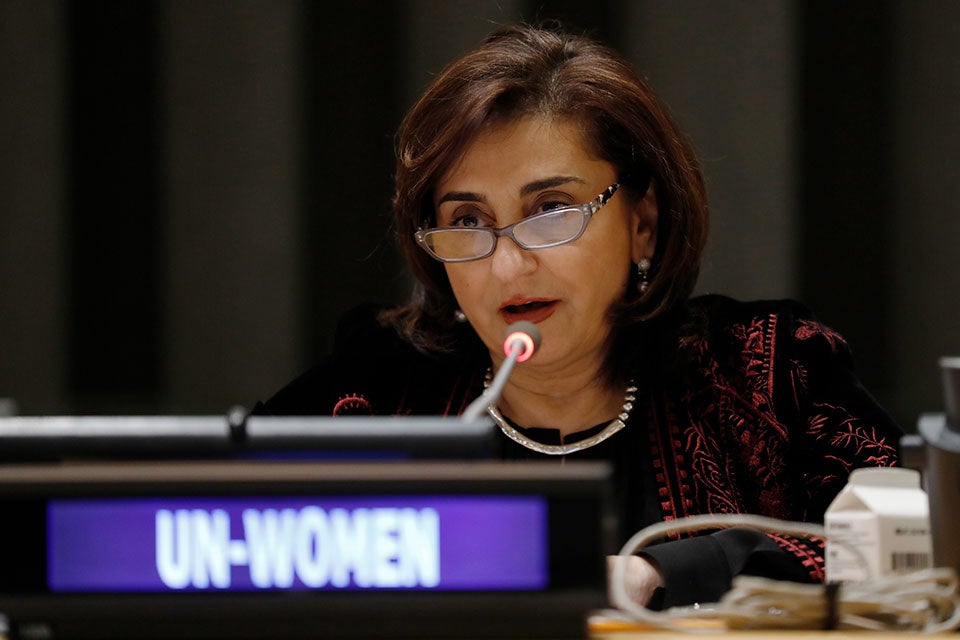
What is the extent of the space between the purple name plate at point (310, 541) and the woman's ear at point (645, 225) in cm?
91

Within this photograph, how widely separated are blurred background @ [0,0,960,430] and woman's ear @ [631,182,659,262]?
1.06 meters

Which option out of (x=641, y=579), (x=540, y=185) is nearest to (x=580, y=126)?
(x=540, y=185)

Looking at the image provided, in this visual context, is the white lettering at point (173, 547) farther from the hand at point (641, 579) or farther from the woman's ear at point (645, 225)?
the woman's ear at point (645, 225)

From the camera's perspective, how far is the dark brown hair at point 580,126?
1.46 metres

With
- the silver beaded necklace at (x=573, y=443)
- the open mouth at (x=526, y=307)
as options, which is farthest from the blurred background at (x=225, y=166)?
the open mouth at (x=526, y=307)

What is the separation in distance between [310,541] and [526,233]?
76 centimetres

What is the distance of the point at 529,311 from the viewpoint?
143 cm

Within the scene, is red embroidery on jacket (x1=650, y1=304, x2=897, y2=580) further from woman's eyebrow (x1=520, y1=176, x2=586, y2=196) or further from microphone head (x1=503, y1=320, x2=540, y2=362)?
microphone head (x1=503, y1=320, x2=540, y2=362)

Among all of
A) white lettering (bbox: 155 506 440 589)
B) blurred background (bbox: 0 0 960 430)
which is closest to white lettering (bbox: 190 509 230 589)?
white lettering (bbox: 155 506 440 589)

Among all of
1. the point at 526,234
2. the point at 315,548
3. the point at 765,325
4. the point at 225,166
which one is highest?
the point at 225,166

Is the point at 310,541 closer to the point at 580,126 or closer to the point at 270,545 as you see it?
the point at 270,545

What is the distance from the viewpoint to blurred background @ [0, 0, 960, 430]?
2.62m

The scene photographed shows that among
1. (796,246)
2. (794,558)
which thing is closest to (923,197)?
(796,246)

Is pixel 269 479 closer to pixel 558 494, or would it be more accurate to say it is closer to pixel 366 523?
pixel 366 523
